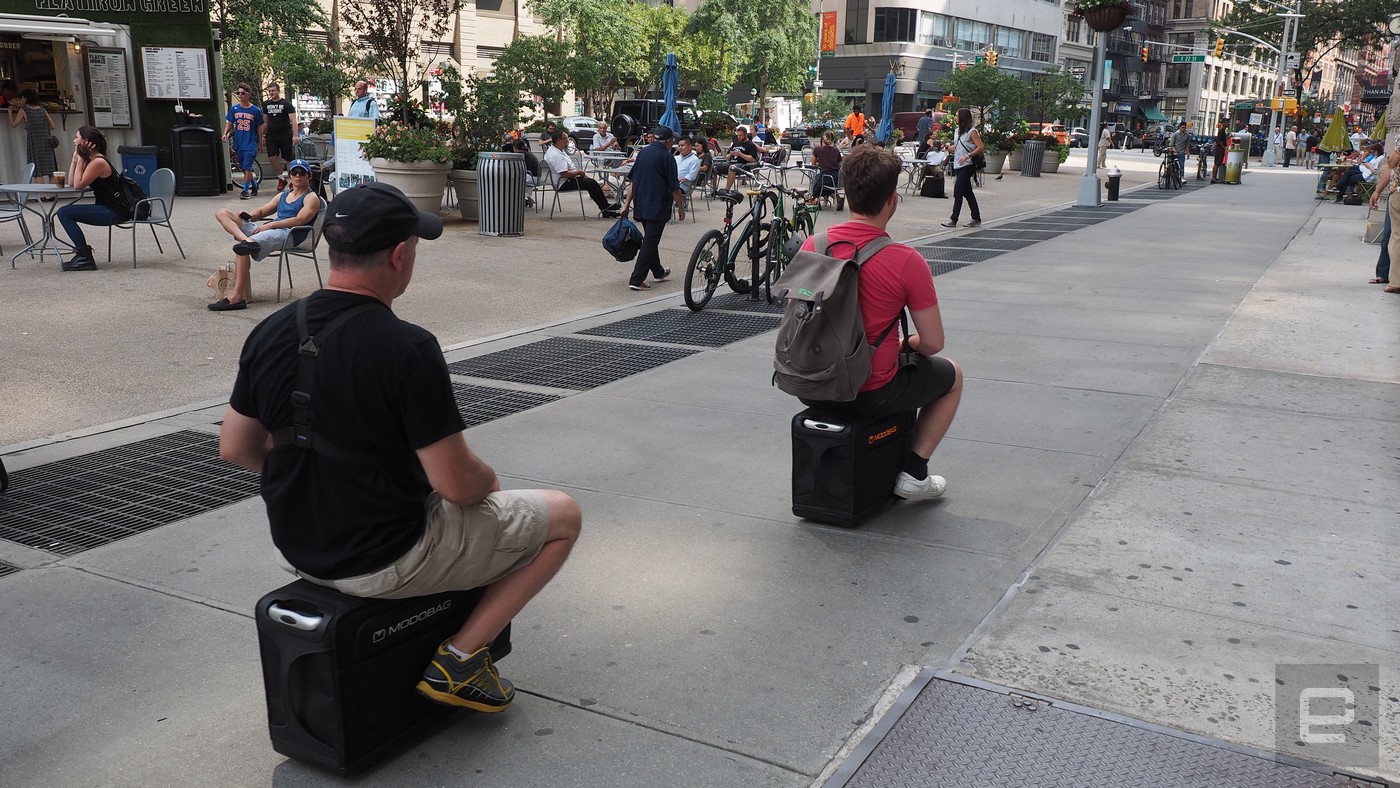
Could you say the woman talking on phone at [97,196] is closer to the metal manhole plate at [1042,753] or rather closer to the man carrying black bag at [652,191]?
the man carrying black bag at [652,191]

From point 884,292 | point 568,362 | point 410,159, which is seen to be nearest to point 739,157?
point 410,159

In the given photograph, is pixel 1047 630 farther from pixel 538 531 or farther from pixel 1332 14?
pixel 1332 14

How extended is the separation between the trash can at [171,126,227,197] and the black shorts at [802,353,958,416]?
17.8 meters

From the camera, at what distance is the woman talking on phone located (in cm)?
1148

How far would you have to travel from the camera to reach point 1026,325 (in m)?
9.40

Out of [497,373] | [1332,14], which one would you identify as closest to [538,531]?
[497,373]

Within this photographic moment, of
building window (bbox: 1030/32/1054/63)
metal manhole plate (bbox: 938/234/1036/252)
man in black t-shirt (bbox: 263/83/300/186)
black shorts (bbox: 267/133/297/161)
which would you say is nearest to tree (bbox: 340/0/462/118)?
man in black t-shirt (bbox: 263/83/300/186)

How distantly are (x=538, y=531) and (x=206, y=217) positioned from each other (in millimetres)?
15541

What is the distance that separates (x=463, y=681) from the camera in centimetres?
304

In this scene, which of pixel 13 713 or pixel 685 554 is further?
pixel 685 554

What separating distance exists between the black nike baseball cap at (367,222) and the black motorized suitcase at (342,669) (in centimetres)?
89

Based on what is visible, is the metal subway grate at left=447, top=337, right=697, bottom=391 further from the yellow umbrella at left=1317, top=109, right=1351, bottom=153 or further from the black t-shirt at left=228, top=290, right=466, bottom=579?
the yellow umbrella at left=1317, top=109, right=1351, bottom=153

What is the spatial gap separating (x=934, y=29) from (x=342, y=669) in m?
80.5

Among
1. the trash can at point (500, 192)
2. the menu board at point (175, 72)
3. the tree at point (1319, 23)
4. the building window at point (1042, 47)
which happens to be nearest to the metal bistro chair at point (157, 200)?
the trash can at point (500, 192)
